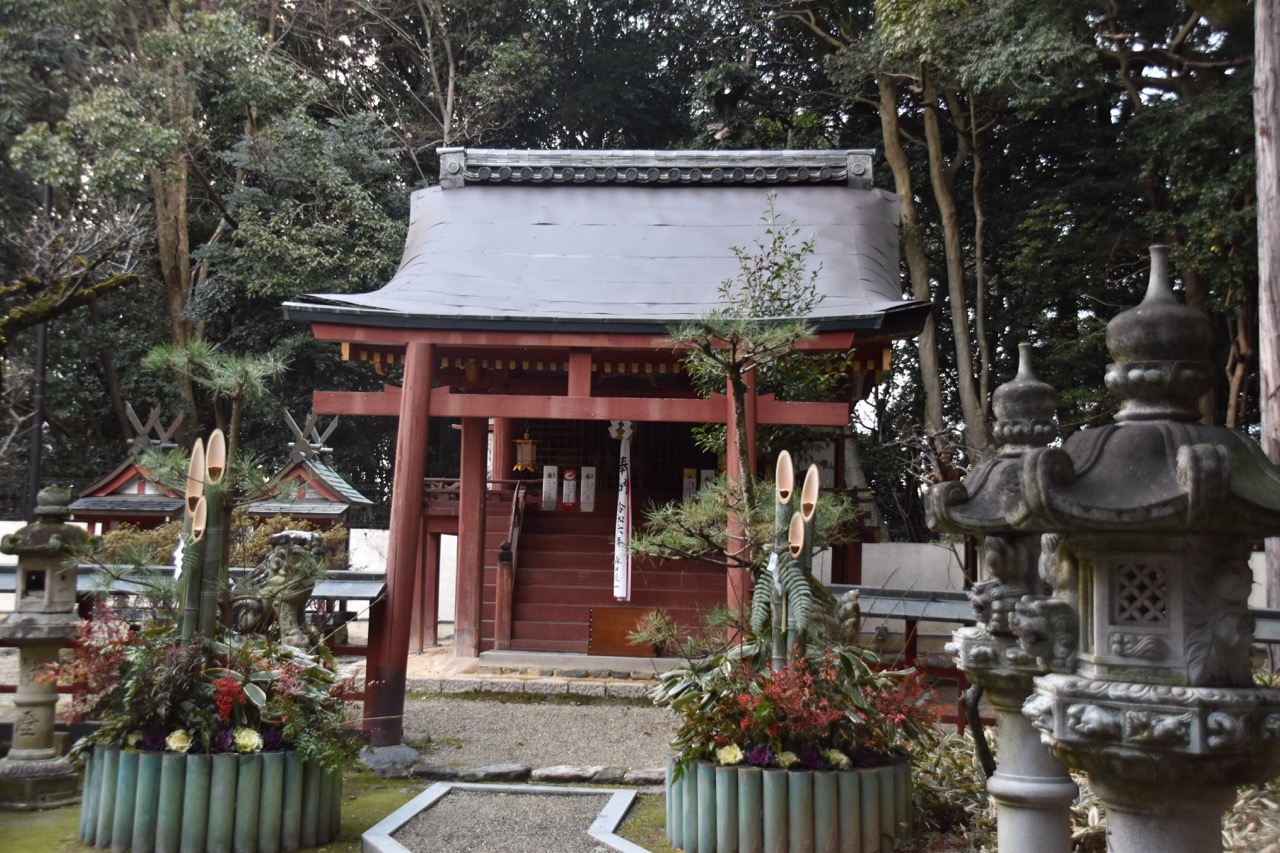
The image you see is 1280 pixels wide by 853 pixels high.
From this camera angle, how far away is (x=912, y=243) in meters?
19.1

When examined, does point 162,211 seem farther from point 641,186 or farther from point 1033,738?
point 1033,738

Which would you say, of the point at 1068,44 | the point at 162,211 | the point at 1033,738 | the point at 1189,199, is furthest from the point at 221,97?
the point at 1033,738

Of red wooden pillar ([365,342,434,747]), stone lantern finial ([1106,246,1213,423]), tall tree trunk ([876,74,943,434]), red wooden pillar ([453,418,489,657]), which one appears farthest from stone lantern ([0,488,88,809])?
tall tree trunk ([876,74,943,434])

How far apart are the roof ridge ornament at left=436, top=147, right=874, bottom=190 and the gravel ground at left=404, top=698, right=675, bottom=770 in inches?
234

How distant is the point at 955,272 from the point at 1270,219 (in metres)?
8.82

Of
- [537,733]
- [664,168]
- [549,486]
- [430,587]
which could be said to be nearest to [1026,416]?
[537,733]

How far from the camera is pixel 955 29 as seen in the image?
616 inches

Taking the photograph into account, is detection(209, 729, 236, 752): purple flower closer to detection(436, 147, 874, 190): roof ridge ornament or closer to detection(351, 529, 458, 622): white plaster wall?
detection(436, 147, 874, 190): roof ridge ornament

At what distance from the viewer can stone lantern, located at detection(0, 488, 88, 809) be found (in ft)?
22.8

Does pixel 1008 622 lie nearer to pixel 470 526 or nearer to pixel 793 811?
pixel 793 811

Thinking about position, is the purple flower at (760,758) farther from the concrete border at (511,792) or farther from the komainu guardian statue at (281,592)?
the komainu guardian statue at (281,592)

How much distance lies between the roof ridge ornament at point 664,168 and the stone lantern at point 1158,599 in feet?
33.5

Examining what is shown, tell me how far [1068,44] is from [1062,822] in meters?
12.8

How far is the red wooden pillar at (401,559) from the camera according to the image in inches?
336
